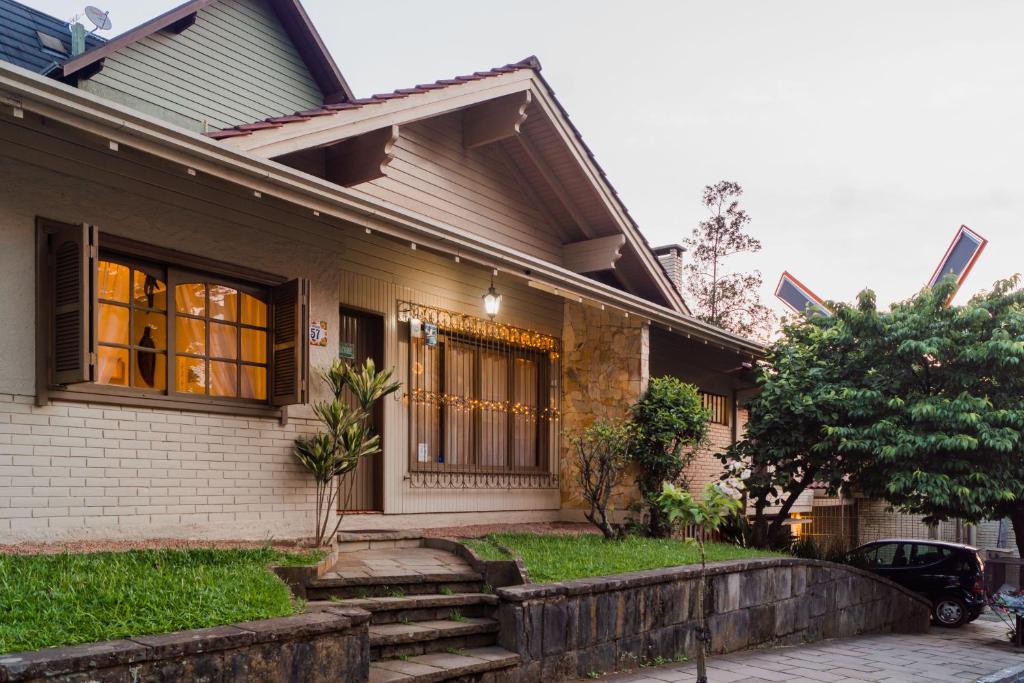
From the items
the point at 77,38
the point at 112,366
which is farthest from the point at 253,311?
the point at 77,38

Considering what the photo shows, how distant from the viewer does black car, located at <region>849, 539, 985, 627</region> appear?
640 inches

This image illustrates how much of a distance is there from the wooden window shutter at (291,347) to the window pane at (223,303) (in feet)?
1.30

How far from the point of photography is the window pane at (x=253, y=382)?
28.6ft

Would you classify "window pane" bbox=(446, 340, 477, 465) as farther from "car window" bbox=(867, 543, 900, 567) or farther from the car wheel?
the car wheel

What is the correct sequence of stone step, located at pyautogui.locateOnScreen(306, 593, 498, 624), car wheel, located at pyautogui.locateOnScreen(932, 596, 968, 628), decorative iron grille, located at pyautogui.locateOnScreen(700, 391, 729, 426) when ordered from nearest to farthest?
stone step, located at pyautogui.locateOnScreen(306, 593, 498, 624)
car wheel, located at pyautogui.locateOnScreen(932, 596, 968, 628)
decorative iron grille, located at pyautogui.locateOnScreen(700, 391, 729, 426)

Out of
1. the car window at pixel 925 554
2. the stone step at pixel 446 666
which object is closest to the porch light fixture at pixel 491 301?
the stone step at pixel 446 666

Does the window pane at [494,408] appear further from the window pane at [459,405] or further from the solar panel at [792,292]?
the solar panel at [792,292]

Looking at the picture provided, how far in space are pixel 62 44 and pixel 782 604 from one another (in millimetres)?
11890

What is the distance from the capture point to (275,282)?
29.3 feet

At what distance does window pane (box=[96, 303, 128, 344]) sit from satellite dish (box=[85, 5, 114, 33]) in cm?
692

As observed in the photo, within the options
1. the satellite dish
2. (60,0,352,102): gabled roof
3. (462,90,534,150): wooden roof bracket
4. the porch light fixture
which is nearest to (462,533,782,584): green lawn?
the porch light fixture

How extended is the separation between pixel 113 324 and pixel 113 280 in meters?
→ 0.37

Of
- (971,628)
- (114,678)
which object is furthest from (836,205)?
(114,678)

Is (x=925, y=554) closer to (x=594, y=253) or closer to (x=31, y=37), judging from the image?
(x=594, y=253)
